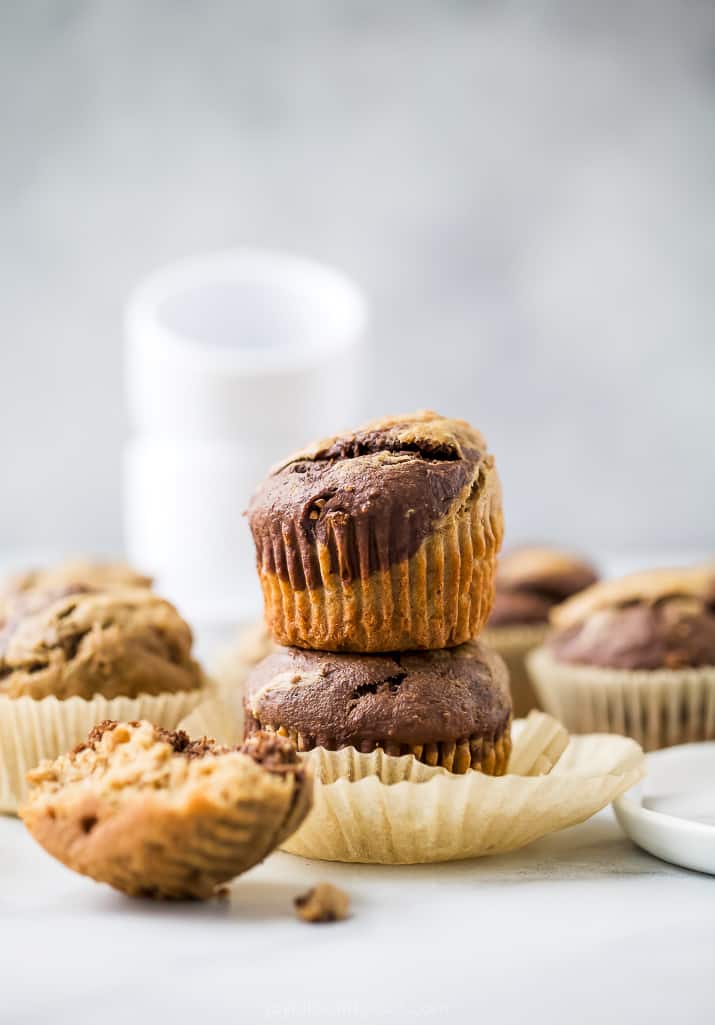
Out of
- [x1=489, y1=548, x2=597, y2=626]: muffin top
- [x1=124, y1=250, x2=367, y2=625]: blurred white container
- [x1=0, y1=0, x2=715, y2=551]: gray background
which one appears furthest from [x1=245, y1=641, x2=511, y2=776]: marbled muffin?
[x1=0, y1=0, x2=715, y2=551]: gray background

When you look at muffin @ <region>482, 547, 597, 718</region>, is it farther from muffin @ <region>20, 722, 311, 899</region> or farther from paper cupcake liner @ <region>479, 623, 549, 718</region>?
muffin @ <region>20, 722, 311, 899</region>

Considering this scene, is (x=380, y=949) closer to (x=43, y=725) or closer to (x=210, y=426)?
(x=43, y=725)

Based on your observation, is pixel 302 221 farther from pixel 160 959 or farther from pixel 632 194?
pixel 160 959

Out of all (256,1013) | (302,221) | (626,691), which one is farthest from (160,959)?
(302,221)

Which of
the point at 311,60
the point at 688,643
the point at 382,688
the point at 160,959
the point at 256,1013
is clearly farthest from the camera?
the point at 311,60

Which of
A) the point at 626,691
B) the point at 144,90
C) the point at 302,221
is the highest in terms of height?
the point at 144,90

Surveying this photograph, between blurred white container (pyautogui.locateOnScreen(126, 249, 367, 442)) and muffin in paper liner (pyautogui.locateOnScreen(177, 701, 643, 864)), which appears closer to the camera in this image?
muffin in paper liner (pyautogui.locateOnScreen(177, 701, 643, 864))

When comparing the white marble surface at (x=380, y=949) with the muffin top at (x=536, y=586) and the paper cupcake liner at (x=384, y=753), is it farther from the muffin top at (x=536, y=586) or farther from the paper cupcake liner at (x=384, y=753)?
the muffin top at (x=536, y=586)
